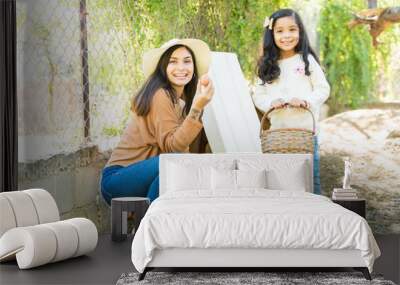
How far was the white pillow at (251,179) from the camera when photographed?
641 cm

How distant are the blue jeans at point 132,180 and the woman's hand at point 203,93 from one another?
666mm

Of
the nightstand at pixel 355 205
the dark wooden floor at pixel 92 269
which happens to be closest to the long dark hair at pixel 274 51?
the nightstand at pixel 355 205

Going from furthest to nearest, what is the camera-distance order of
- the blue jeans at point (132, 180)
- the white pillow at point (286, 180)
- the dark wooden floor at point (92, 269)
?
the blue jeans at point (132, 180)
the white pillow at point (286, 180)
the dark wooden floor at point (92, 269)

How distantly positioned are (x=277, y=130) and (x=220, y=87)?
730 mm

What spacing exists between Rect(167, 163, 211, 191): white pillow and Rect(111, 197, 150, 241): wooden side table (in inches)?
13.1

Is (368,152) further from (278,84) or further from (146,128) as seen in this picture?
(146,128)

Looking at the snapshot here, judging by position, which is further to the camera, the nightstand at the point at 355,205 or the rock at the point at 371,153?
the rock at the point at 371,153

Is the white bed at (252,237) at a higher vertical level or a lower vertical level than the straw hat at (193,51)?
lower

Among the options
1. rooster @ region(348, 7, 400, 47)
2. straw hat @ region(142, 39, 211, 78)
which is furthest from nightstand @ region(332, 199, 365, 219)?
straw hat @ region(142, 39, 211, 78)

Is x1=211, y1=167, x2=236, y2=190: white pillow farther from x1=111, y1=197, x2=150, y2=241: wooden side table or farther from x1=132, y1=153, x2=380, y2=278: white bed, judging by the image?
x1=132, y1=153, x2=380, y2=278: white bed

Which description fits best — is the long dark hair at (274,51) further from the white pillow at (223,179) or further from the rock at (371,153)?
the white pillow at (223,179)

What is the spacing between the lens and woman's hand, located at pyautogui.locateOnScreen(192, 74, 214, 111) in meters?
7.36

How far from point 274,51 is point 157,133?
56.0 inches

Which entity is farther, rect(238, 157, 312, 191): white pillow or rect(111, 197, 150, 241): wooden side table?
rect(111, 197, 150, 241): wooden side table
